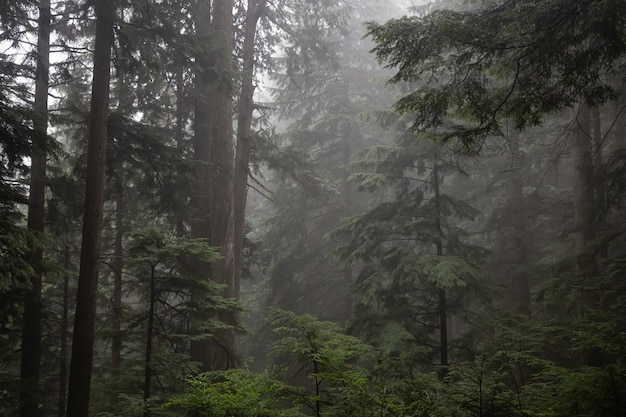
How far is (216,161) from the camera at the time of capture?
33.9 ft

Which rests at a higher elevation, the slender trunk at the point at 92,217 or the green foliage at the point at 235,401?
the slender trunk at the point at 92,217

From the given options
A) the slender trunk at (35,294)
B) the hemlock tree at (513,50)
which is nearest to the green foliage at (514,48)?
the hemlock tree at (513,50)

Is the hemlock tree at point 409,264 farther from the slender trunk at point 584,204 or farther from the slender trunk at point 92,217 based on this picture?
the slender trunk at point 92,217

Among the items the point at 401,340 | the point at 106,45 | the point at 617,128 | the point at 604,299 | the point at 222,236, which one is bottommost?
the point at 401,340

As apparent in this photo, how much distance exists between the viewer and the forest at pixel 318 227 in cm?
414

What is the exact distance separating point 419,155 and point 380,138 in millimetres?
11126

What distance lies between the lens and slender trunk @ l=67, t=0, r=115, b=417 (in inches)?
265

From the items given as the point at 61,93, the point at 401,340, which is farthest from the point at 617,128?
the point at 61,93

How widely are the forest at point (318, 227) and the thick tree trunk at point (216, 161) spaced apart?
0.20ft

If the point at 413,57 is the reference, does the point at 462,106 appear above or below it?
below

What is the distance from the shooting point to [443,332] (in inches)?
339

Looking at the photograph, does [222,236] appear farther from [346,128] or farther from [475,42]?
[346,128]

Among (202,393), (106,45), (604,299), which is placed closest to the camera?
(202,393)

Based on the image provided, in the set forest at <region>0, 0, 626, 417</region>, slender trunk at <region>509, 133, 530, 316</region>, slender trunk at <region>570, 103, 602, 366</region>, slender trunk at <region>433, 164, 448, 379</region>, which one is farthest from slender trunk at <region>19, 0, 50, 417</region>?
slender trunk at <region>509, 133, 530, 316</region>
